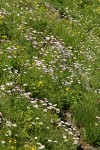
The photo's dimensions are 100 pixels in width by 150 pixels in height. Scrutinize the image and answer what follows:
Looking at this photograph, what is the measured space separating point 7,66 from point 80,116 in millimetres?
2305

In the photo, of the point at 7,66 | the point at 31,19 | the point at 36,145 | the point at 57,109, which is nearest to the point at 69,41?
the point at 31,19

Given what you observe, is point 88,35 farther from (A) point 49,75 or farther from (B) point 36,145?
(B) point 36,145

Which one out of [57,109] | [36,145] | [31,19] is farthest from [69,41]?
[36,145]

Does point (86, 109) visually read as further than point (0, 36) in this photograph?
No

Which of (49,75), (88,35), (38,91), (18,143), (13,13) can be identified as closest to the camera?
(18,143)

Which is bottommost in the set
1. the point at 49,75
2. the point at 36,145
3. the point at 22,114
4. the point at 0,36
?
the point at 36,145

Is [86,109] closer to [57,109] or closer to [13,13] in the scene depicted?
[57,109]

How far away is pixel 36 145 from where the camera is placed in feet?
24.0

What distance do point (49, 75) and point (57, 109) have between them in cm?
162

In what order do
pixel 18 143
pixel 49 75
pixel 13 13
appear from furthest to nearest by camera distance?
pixel 13 13
pixel 49 75
pixel 18 143

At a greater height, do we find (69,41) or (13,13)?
(13,13)

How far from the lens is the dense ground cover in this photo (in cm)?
777

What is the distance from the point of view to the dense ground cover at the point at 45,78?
7.77 metres

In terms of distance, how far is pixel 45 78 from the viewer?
32.5 feet
